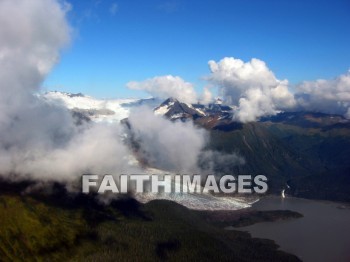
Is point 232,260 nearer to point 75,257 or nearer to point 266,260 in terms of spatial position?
point 266,260

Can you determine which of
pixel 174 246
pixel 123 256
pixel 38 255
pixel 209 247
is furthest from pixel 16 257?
pixel 209 247

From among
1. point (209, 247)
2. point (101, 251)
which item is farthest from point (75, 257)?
point (209, 247)

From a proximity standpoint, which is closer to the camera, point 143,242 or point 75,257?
point 75,257

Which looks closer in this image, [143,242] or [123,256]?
[123,256]

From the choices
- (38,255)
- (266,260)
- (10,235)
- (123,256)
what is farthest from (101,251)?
(266,260)

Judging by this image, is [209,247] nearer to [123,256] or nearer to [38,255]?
[123,256]

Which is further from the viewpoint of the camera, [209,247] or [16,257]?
[209,247]

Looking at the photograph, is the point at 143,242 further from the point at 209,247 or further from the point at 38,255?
the point at 38,255
